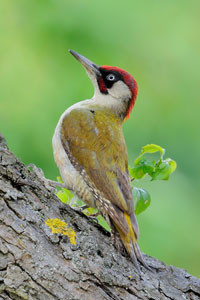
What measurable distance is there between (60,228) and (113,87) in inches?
75.8

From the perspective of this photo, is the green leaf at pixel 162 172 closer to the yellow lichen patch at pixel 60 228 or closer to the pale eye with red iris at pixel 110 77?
the yellow lichen patch at pixel 60 228

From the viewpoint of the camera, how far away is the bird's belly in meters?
3.16

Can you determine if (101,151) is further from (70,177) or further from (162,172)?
(162,172)

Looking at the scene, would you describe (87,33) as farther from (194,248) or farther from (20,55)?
(194,248)

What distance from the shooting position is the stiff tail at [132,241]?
2.61 meters

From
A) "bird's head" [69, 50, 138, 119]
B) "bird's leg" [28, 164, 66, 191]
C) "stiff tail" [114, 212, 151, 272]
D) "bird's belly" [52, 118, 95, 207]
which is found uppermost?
"bird's head" [69, 50, 138, 119]

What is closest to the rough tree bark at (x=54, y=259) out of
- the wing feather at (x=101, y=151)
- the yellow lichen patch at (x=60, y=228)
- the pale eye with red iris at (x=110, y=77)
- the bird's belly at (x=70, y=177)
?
the yellow lichen patch at (x=60, y=228)

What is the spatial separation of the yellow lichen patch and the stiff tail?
365 millimetres

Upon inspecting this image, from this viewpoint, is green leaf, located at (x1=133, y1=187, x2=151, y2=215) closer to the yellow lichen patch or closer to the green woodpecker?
the green woodpecker

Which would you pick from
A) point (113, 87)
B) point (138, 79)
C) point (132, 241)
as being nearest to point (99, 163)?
point (132, 241)

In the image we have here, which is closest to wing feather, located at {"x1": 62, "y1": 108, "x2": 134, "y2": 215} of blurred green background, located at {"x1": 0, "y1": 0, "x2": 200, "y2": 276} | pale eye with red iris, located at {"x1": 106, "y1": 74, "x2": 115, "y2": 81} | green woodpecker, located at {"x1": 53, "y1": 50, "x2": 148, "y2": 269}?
green woodpecker, located at {"x1": 53, "y1": 50, "x2": 148, "y2": 269}

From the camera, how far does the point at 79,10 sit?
4848mm

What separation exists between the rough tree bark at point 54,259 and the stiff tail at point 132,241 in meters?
0.04

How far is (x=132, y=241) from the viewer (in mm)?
2734
